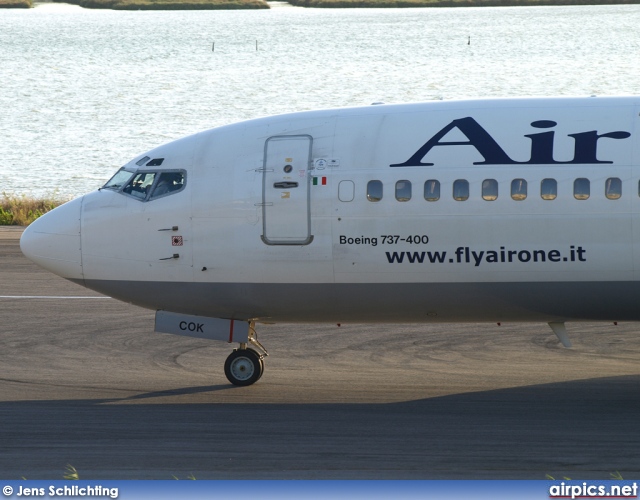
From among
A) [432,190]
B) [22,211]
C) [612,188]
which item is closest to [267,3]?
[22,211]

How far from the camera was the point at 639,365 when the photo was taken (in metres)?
19.2

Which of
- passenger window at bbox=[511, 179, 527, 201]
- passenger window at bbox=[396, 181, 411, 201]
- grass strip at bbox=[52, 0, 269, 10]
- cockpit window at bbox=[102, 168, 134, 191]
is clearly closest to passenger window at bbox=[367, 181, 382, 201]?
passenger window at bbox=[396, 181, 411, 201]

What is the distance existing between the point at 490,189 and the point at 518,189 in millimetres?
419

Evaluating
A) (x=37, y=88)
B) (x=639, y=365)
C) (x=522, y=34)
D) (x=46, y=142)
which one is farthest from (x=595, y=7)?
(x=639, y=365)

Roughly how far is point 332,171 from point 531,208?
3.12 m

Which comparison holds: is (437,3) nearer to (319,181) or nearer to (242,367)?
(242,367)

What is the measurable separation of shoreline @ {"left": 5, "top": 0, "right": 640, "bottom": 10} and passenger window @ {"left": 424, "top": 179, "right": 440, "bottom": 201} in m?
133

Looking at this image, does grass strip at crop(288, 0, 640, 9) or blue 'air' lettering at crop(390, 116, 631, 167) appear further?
grass strip at crop(288, 0, 640, 9)

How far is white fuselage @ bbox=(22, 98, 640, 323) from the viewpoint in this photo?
16.1 meters

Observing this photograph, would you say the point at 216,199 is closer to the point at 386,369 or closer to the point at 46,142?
the point at 386,369

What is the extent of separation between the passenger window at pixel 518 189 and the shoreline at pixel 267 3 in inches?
5231

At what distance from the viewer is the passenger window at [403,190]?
16.4 m

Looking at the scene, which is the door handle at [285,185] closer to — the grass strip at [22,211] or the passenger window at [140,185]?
the passenger window at [140,185]

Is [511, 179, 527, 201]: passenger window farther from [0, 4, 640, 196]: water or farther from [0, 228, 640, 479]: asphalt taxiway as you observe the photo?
[0, 4, 640, 196]: water
